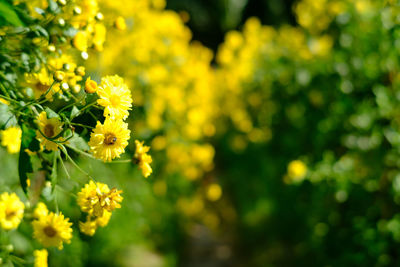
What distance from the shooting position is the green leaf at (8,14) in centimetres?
96

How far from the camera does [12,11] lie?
98cm

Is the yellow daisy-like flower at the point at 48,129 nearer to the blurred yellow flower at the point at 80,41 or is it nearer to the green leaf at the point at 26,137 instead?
the green leaf at the point at 26,137

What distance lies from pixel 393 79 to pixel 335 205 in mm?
719

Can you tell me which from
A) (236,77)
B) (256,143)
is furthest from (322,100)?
(236,77)

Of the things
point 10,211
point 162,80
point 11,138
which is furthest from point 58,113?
point 162,80

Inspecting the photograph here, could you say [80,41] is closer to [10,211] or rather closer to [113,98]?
[113,98]

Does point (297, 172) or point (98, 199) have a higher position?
point (297, 172)

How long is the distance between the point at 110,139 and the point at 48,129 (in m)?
0.14

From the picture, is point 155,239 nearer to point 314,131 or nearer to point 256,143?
point 256,143

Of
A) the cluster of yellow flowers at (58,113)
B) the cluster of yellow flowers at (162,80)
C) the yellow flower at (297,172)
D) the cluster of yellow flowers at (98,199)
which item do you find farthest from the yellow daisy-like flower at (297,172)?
the cluster of yellow flowers at (98,199)

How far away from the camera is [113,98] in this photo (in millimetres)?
916

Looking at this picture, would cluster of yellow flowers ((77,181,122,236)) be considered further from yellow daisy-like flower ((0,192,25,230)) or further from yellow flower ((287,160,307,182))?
yellow flower ((287,160,307,182))

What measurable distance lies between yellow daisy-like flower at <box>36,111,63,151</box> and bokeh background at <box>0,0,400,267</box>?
2.60ft

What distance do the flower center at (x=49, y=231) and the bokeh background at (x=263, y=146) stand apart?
24.2 inches
